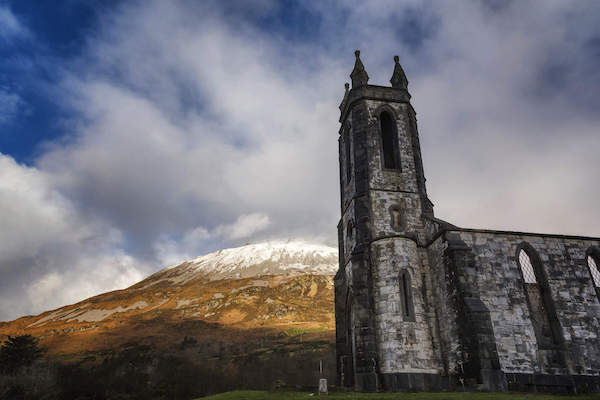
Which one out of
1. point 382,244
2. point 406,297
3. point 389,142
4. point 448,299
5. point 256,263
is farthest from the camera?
point 256,263

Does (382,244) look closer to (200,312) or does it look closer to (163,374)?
(163,374)

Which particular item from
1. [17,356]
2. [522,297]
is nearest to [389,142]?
[522,297]

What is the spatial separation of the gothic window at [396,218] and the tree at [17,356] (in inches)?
1338

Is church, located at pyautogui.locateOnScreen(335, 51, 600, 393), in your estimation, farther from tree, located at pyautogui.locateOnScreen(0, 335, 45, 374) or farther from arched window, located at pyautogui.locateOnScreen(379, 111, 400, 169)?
tree, located at pyautogui.locateOnScreen(0, 335, 45, 374)

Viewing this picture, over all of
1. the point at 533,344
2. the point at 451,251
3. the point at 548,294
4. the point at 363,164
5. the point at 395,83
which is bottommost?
the point at 533,344

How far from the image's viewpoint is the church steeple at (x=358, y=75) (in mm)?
24156

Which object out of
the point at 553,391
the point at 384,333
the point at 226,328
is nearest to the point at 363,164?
the point at 384,333

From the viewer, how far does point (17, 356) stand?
119 feet

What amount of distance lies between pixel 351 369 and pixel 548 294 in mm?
10095

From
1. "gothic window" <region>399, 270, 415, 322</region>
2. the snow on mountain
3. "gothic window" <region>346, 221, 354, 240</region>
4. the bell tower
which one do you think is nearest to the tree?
the bell tower

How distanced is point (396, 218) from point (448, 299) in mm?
4882

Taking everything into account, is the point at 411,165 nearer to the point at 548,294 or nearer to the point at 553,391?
the point at 548,294

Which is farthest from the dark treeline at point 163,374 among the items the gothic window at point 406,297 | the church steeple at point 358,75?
the church steeple at point 358,75

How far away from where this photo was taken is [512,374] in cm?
1581
